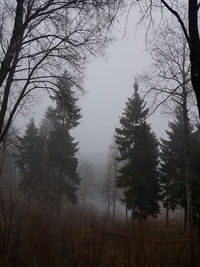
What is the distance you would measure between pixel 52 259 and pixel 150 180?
1908 cm

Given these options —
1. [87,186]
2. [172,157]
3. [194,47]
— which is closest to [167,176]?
[172,157]

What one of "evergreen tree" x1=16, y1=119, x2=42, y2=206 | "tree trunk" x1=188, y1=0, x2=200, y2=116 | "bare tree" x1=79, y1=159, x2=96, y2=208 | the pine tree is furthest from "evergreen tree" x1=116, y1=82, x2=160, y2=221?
"bare tree" x1=79, y1=159, x2=96, y2=208

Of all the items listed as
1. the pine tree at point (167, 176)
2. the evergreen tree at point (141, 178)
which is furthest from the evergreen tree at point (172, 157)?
the evergreen tree at point (141, 178)

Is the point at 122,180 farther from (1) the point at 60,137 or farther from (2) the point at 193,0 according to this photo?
(2) the point at 193,0

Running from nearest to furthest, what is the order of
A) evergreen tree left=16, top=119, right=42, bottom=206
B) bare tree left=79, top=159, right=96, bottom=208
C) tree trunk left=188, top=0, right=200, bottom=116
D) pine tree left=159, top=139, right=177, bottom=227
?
1. tree trunk left=188, top=0, right=200, bottom=116
2. pine tree left=159, top=139, right=177, bottom=227
3. evergreen tree left=16, top=119, right=42, bottom=206
4. bare tree left=79, top=159, right=96, bottom=208

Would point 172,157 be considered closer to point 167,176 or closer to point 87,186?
point 167,176

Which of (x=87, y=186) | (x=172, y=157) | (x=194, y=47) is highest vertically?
(x=172, y=157)

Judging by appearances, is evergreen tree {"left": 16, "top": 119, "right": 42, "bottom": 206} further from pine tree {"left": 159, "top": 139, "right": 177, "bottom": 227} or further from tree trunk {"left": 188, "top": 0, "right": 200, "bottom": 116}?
tree trunk {"left": 188, "top": 0, "right": 200, "bottom": 116}

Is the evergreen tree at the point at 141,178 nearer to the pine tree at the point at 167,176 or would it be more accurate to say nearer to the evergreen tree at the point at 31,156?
the pine tree at the point at 167,176

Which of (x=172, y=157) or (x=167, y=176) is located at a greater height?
Result: (x=172, y=157)

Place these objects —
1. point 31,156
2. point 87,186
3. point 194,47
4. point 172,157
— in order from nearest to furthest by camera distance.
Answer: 1. point 194,47
2. point 172,157
3. point 31,156
4. point 87,186

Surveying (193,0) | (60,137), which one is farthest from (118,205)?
(193,0)

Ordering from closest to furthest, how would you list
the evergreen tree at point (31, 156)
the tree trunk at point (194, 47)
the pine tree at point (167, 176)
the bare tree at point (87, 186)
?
the tree trunk at point (194, 47)
the pine tree at point (167, 176)
the evergreen tree at point (31, 156)
the bare tree at point (87, 186)

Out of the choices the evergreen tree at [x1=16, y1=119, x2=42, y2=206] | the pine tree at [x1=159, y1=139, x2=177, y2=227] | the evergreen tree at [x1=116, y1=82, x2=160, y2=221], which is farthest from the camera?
the evergreen tree at [x1=16, y1=119, x2=42, y2=206]
